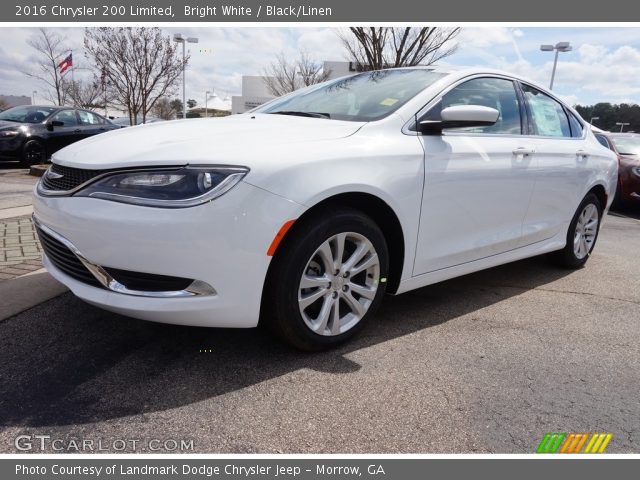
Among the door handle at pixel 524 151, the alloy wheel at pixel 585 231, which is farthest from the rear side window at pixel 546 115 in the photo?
the alloy wheel at pixel 585 231

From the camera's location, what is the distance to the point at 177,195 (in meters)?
2.04

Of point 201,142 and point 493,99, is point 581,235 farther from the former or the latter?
point 201,142

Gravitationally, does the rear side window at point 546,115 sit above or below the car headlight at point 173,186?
above

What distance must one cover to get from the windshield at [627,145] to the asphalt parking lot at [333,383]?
7249mm

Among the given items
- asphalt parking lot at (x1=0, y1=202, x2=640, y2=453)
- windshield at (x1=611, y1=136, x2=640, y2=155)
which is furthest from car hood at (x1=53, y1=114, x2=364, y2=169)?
windshield at (x1=611, y1=136, x2=640, y2=155)

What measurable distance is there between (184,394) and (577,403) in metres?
1.78

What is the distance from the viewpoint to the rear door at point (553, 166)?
142 inches

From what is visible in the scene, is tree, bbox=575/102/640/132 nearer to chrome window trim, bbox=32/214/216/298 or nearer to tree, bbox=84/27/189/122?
tree, bbox=84/27/189/122

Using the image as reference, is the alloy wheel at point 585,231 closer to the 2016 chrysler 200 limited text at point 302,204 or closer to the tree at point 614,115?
the 2016 chrysler 200 limited text at point 302,204

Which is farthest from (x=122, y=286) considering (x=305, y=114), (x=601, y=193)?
(x=601, y=193)

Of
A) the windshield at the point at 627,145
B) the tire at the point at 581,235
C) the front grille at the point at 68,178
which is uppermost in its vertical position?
the front grille at the point at 68,178

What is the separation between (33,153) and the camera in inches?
382

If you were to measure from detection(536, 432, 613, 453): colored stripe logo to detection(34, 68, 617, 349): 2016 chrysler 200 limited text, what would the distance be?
104 centimetres

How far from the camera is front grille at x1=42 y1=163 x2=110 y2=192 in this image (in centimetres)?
225
